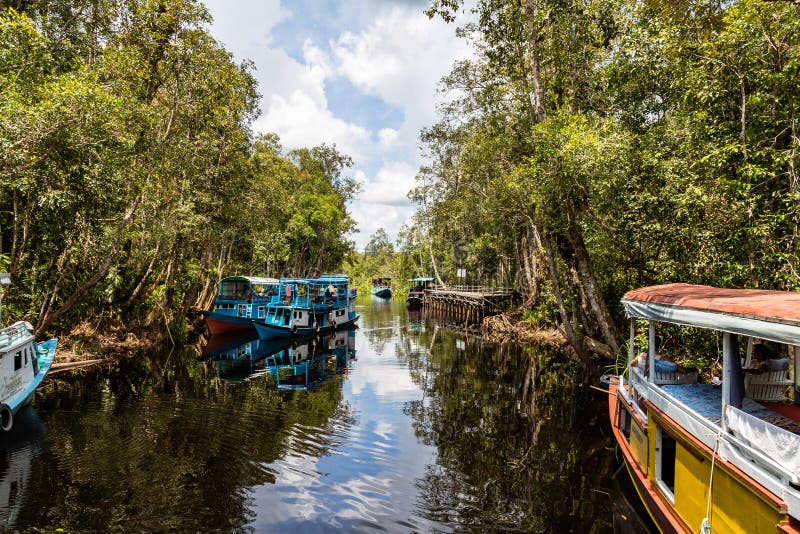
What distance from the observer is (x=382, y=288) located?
78.9m

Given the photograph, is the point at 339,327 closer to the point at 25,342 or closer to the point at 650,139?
the point at 25,342

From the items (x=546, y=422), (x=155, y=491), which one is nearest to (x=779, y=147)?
(x=546, y=422)

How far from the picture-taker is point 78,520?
6465 millimetres

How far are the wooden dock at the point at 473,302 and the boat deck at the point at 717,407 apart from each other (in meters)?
25.9

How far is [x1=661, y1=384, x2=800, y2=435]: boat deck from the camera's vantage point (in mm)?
5057

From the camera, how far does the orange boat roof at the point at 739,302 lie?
414cm

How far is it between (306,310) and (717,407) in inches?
894

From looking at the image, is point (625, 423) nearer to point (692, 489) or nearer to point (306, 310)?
point (692, 489)

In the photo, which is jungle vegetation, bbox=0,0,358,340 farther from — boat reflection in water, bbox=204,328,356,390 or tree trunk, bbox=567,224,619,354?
tree trunk, bbox=567,224,619,354

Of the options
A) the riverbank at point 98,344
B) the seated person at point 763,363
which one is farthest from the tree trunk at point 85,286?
the seated person at point 763,363

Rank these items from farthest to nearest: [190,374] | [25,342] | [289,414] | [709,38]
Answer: [190,374] < [289,414] < [25,342] < [709,38]

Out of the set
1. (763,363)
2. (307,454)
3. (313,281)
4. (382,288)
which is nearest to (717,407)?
(763,363)

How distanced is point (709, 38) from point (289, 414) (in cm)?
1390

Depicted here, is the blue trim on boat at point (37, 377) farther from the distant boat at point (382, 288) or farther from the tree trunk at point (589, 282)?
the distant boat at point (382, 288)
